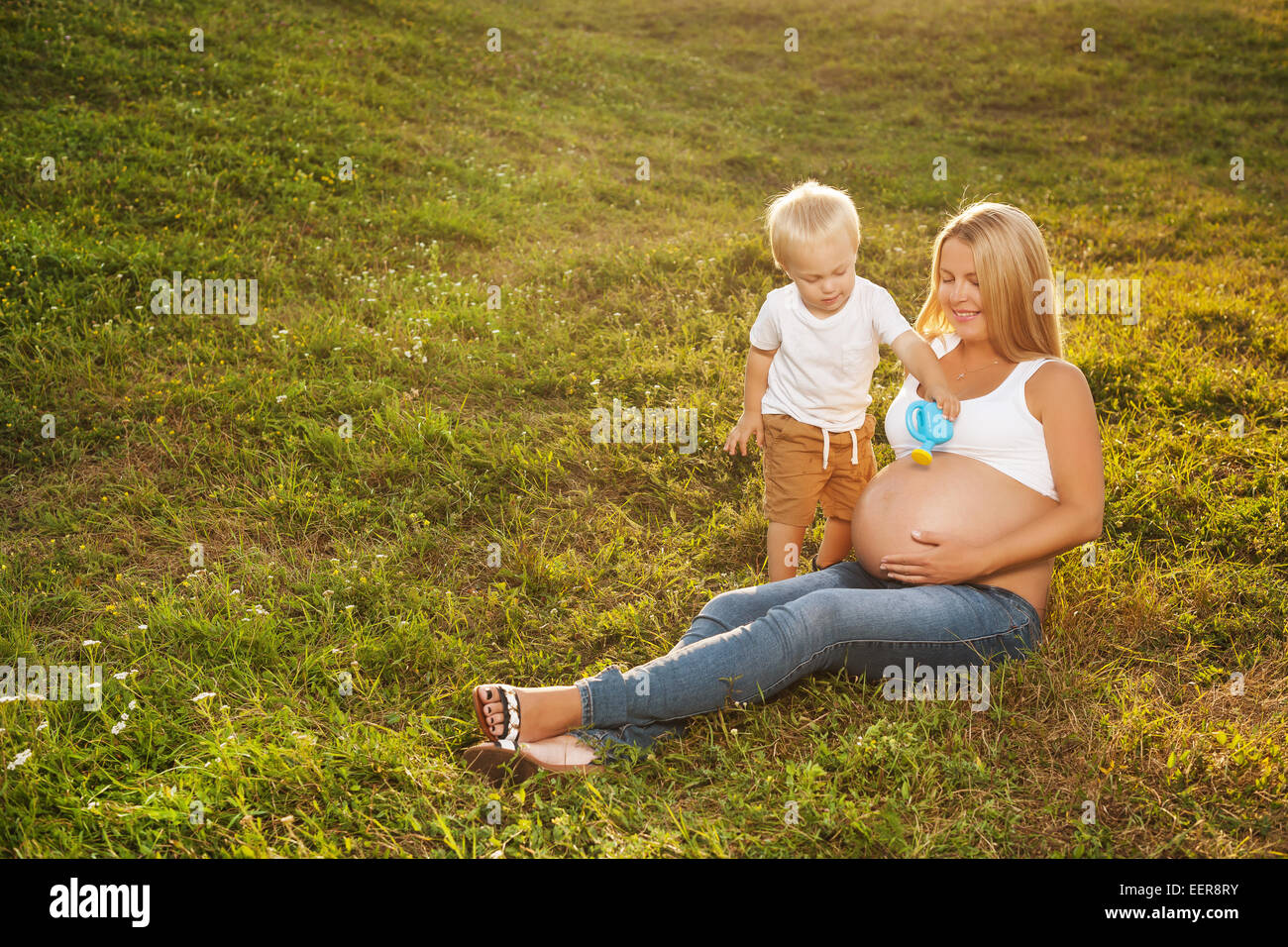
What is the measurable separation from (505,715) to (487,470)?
226cm

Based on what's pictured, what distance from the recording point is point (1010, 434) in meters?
3.20

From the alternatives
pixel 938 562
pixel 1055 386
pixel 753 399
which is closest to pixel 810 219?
pixel 753 399

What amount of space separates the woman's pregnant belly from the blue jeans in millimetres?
113

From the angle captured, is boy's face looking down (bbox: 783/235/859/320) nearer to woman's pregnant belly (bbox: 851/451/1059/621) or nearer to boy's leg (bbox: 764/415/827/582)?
boy's leg (bbox: 764/415/827/582)

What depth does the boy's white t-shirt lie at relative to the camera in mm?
3594

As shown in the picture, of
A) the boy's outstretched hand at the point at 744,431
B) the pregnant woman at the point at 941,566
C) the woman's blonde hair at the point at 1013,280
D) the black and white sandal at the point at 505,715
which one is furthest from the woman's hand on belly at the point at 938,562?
the black and white sandal at the point at 505,715

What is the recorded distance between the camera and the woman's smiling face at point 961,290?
11.0ft

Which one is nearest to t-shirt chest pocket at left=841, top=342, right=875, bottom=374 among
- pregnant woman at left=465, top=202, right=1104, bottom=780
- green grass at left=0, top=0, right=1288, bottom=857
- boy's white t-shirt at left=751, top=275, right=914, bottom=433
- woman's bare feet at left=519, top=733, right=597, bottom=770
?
boy's white t-shirt at left=751, top=275, right=914, bottom=433

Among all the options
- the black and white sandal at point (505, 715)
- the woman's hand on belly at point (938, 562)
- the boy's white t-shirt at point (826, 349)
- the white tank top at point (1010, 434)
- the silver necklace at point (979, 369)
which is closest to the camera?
the black and white sandal at point (505, 715)

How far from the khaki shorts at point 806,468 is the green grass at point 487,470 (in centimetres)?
40

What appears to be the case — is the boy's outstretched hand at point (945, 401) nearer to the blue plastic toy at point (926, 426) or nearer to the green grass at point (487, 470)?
the blue plastic toy at point (926, 426)

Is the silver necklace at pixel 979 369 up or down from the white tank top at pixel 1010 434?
up

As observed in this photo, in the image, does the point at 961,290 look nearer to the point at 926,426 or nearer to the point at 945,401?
the point at 945,401
